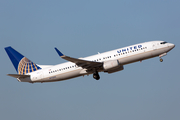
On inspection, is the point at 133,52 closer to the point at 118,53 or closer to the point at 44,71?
the point at 118,53

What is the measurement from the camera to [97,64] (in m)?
44.8

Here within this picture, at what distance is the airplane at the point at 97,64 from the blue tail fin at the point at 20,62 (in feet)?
0.64

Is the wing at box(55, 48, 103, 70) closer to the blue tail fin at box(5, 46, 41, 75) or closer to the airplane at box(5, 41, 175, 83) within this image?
the airplane at box(5, 41, 175, 83)

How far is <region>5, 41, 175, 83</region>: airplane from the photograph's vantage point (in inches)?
1737

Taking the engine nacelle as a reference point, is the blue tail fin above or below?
above

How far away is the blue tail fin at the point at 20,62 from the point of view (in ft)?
163

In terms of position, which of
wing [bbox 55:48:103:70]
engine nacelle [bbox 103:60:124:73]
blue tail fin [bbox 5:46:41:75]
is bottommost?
engine nacelle [bbox 103:60:124:73]

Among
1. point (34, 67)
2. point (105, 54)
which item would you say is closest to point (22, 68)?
point (34, 67)

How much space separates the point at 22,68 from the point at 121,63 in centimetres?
1747

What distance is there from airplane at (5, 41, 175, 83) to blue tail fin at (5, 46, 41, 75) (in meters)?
0.19

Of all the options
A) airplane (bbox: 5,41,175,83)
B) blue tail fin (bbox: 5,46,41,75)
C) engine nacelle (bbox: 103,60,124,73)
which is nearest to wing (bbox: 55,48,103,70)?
airplane (bbox: 5,41,175,83)

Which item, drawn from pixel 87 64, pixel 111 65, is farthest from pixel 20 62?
pixel 111 65

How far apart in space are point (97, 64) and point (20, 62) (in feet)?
48.9

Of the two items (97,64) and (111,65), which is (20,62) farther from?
(111,65)
